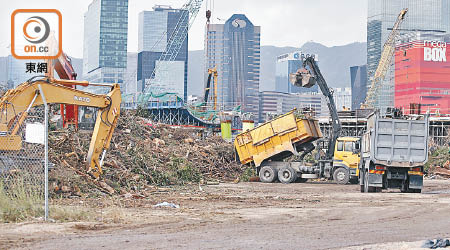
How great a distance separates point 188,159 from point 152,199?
40.2 ft

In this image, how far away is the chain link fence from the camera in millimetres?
14148

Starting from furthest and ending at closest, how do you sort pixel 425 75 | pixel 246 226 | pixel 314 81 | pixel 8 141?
pixel 425 75
pixel 314 81
pixel 8 141
pixel 246 226

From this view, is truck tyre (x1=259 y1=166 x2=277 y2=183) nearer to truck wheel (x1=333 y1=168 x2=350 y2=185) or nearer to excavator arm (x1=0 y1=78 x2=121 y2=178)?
truck wheel (x1=333 y1=168 x2=350 y2=185)

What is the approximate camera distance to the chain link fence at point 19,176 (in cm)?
1415

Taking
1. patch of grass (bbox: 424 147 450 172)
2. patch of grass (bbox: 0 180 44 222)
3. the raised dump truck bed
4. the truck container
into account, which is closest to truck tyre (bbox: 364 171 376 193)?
the truck container

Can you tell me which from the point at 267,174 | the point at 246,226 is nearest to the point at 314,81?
the point at 267,174

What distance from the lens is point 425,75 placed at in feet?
602

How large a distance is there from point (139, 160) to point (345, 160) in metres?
10.5

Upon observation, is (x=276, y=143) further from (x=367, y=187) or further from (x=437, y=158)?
(x=437, y=158)

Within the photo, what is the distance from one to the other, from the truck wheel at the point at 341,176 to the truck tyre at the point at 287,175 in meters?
2.13

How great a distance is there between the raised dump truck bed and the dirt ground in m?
10.7

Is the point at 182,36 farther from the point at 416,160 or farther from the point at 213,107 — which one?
the point at 416,160

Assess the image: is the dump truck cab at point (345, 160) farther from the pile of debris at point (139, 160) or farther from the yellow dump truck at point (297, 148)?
the pile of debris at point (139, 160)

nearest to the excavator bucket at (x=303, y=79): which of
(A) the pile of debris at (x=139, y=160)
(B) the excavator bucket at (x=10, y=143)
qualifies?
(A) the pile of debris at (x=139, y=160)
